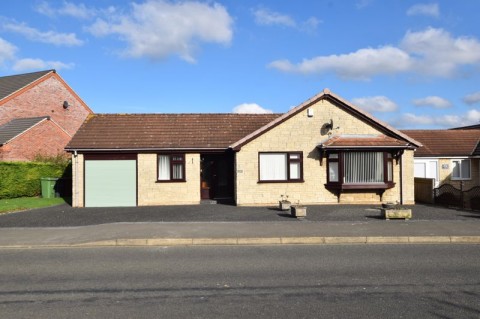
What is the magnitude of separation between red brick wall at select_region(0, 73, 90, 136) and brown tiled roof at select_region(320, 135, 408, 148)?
25.6m

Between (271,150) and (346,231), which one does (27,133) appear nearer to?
(271,150)

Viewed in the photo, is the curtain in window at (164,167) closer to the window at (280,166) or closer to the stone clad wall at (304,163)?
the stone clad wall at (304,163)

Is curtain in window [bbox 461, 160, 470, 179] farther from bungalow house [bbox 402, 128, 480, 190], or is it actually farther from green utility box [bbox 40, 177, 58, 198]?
green utility box [bbox 40, 177, 58, 198]

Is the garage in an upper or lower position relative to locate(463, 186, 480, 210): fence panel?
upper

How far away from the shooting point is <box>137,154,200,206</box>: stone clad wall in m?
19.1

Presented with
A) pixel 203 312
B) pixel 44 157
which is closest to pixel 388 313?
pixel 203 312

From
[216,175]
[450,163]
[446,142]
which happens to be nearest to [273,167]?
[216,175]

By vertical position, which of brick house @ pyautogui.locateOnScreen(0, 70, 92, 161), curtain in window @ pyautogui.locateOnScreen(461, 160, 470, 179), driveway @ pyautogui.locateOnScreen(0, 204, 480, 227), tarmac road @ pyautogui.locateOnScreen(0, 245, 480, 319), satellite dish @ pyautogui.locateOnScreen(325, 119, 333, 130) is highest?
brick house @ pyautogui.locateOnScreen(0, 70, 92, 161)

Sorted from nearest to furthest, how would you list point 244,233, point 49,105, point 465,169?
1. point 244,233
2. point 465,169
3. point 49,105

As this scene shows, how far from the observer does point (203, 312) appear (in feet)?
17.5

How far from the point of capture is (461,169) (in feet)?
82.8

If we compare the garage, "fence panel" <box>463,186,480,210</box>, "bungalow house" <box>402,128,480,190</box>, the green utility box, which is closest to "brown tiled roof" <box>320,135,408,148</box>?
"fence panel" <box>463,186,480,210</box>

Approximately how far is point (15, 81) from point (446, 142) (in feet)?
116

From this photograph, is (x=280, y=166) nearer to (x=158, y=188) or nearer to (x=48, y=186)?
(x=158, y=188)
